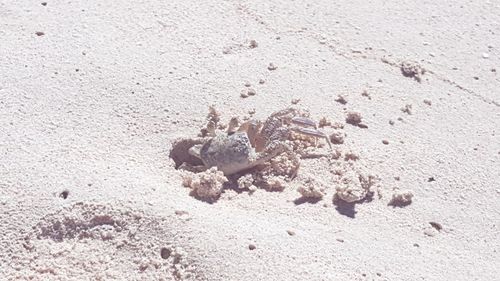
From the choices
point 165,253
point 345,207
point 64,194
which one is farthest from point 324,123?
point 64,194

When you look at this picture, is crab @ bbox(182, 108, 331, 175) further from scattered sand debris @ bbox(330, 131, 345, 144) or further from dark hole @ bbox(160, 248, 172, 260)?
dark hole @ bbox(160, 248, 172, 260)

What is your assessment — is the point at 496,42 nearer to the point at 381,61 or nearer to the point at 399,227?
the point at 381,61

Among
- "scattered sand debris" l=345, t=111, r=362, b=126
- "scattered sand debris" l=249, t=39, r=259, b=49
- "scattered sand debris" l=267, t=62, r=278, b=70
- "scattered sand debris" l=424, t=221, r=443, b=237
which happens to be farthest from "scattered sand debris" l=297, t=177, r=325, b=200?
"scattered sand debris" l=249, t=39, r=259, b=49

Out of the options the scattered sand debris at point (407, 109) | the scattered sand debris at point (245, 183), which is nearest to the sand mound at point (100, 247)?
the scattered sand debris at point (245, 183)

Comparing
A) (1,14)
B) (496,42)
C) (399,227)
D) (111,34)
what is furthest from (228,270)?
(496,42)

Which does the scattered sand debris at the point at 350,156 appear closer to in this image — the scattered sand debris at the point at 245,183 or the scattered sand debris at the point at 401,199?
the scattered sand debris at the point at 401,199
